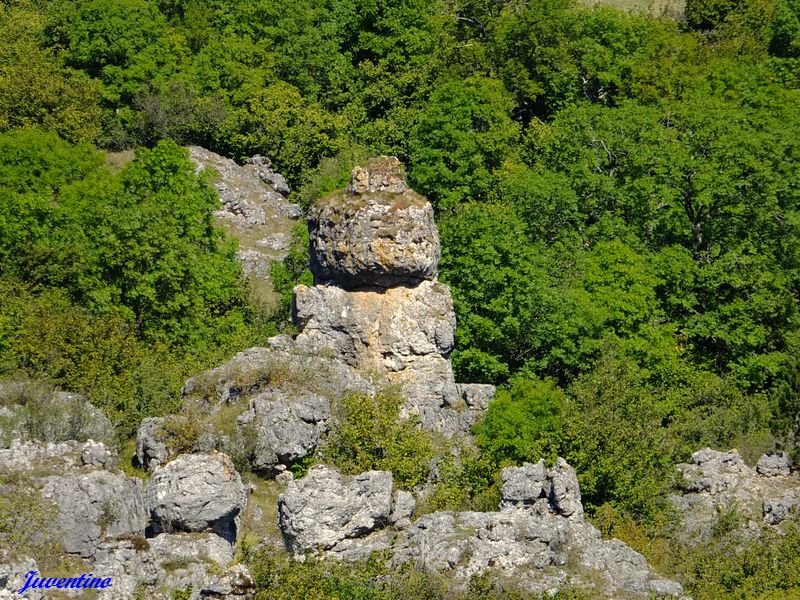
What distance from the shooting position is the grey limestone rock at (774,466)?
156ft

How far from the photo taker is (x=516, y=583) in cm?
3691

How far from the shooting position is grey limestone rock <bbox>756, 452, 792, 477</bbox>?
47.7 metres

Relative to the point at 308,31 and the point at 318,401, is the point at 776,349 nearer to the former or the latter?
the point at 318,401

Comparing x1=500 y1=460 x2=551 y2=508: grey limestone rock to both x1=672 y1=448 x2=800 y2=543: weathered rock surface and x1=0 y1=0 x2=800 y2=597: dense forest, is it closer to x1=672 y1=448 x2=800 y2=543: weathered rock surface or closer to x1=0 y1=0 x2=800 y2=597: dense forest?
x1=0 y1=0 x2=800 y2=597: dense forest

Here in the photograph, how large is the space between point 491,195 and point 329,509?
27.0 meters

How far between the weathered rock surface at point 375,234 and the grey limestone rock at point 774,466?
1176cm

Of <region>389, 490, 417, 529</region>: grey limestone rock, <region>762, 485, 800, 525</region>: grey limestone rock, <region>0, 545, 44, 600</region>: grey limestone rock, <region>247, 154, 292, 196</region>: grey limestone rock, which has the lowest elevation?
<region>247, 154, 292, 196</region>: grey limestone rock

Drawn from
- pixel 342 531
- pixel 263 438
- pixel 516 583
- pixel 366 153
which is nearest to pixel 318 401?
pixel 263 438

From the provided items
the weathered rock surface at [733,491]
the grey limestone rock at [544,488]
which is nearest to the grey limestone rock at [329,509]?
the grey limestone rock at [544,488]

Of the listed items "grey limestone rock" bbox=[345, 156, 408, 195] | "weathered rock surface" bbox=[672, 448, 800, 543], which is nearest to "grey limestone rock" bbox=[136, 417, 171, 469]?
"grey limestone rock" bbox=[345, 156, 408, 195]

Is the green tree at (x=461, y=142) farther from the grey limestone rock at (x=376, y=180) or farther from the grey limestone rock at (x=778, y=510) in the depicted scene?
the grey limestone rock at (x=778, y=510)

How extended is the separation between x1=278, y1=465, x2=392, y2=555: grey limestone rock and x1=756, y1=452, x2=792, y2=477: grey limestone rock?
1354 cm
